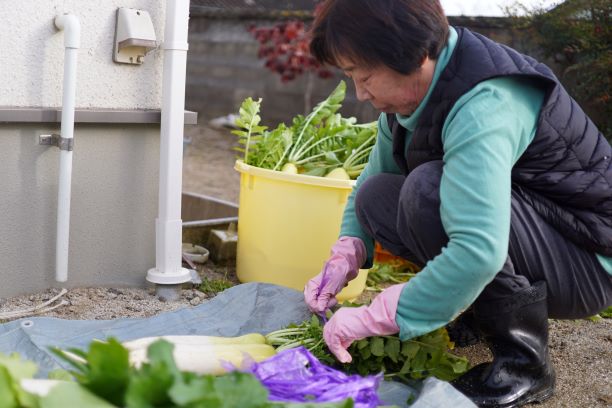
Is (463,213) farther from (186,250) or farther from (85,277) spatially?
(186,250)

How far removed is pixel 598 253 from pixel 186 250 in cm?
191

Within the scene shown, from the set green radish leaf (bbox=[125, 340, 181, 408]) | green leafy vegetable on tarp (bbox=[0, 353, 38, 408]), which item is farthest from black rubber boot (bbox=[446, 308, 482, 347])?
green leafy vegetable on tarp (bbox=[0, 353, 38, 408])

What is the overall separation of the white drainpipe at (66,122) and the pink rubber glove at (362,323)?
1.15 meters

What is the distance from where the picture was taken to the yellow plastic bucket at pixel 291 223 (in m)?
2.84

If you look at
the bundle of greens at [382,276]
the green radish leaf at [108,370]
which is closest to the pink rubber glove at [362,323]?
the green radish leaf at [108,370]

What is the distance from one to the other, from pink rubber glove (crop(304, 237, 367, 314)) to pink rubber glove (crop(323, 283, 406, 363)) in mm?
246

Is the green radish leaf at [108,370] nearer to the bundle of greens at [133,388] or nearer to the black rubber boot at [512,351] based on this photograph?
the bundle of greens at [133,388]

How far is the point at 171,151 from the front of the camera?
283 cm

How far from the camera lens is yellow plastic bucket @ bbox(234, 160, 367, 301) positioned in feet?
9.33

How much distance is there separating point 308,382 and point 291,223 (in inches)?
46.0

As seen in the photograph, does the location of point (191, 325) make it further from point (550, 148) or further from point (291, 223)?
point (550, 148)

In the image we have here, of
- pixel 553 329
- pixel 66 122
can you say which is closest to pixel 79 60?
pixel 66 122

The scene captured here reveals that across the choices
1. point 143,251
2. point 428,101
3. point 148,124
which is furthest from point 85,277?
point 428,101

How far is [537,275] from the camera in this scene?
2.04 m
